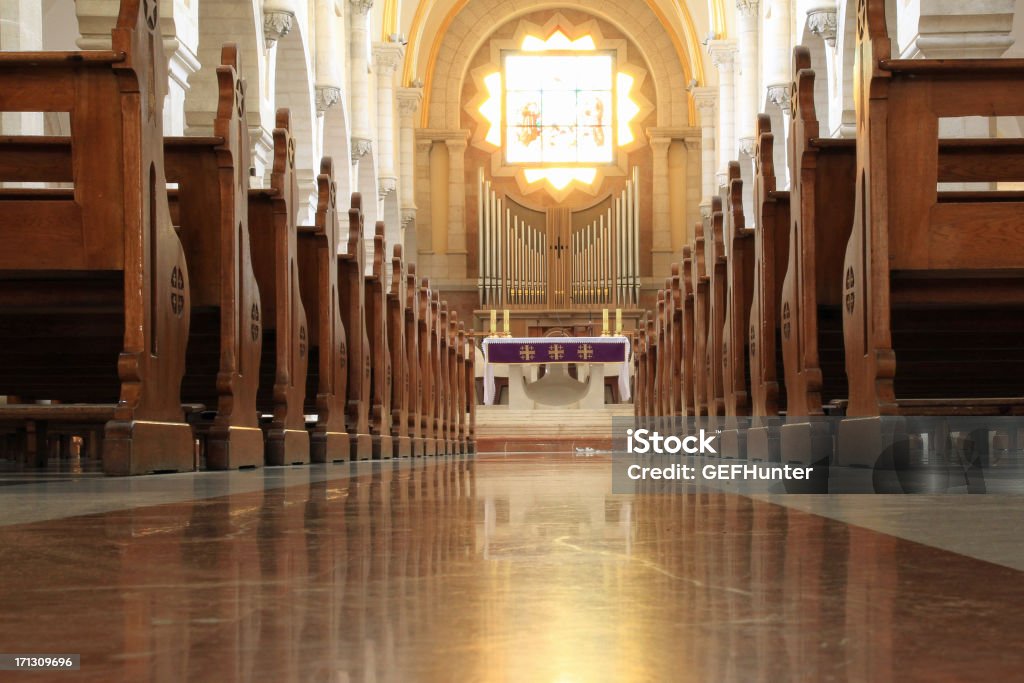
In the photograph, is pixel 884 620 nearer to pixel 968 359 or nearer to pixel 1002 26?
pixel 968 359

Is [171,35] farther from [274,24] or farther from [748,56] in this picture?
[748,56]

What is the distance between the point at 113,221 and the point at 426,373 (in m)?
6.57

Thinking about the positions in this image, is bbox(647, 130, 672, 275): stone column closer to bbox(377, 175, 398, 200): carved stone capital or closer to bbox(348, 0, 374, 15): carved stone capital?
bbox(377, 175, 398, 200): carved stone capital

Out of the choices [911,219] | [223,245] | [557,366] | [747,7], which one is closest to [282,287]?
[223,245]

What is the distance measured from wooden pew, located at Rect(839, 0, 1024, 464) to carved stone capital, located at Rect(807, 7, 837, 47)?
27.4ft

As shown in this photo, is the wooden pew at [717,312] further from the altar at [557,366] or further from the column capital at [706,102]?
the column capital at [706,102]

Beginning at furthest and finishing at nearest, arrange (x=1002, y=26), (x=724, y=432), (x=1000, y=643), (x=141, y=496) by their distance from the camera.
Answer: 1. (x=1002, y=26)
2. (x=724, y=432)
3. (x=141, y=496)
4. (x=1000, y=643)

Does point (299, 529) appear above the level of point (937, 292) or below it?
below

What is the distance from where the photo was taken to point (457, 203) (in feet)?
69.3

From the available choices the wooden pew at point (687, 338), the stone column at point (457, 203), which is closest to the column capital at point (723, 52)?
the stone column at point (457, 203)

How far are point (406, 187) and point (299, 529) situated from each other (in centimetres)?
1942

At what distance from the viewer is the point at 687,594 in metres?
0.73

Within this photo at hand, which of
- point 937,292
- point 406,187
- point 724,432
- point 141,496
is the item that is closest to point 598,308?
point 406,187

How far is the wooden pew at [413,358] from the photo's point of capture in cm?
841
